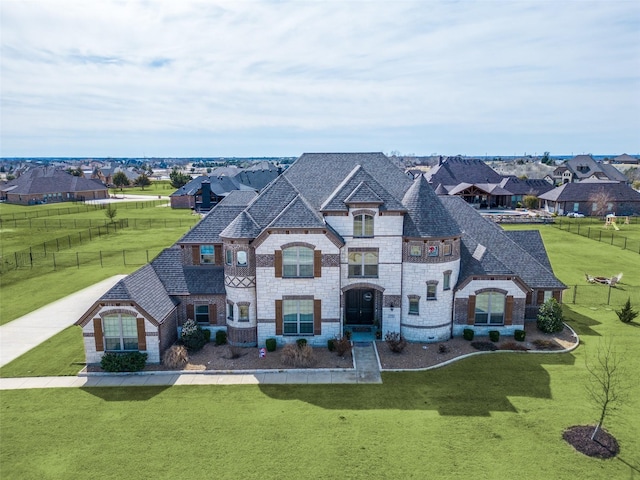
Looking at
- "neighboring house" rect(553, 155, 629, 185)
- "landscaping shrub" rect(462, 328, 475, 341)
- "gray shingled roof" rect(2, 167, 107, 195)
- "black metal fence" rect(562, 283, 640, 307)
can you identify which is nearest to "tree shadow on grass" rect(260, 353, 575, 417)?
"landscaping shrub" rect(462, 328, 475, 341)

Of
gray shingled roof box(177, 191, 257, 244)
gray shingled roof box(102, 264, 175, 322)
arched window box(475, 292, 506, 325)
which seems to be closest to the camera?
gray shingled roof box(102, 264, 175, 322)

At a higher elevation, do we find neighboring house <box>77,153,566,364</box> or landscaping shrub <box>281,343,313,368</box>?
neighboring house <box>77,153,566,364</box>

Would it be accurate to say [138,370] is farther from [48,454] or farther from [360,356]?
[360,356]

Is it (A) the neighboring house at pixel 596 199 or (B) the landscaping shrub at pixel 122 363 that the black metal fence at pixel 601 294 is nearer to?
(B) the landscaping shrub at pixel 122 363

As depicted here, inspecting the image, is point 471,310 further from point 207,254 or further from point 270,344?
point 207,254

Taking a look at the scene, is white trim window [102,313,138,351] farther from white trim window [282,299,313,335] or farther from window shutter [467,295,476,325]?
window shutter [467,295,476,325]

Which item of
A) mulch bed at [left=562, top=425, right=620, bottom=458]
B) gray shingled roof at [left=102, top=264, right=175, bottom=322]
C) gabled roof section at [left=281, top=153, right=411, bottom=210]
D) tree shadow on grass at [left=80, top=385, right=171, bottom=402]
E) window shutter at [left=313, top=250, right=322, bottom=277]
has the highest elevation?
gabled roof section at [left=281, top=153, right=411, bottom=210]

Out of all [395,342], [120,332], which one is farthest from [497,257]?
[120,332]
